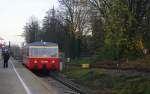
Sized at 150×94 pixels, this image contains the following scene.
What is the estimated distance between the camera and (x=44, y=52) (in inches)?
1677

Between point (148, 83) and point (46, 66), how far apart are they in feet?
72.4

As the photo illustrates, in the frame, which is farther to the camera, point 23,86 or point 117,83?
point 117,83

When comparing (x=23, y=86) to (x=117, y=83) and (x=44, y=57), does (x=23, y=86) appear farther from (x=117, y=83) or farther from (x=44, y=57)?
(x=44, y=57)

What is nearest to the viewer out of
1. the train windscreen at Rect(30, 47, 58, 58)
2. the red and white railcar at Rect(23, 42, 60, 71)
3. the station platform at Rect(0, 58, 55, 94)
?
the station platform at Rect(0, 58, 55, 94)

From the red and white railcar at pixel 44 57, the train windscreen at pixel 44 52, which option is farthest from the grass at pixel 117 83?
the train windscreen at pixel 44 52

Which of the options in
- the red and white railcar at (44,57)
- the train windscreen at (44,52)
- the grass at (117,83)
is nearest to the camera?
the grass at (117,83)

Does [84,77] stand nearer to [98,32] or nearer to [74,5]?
[98,32]

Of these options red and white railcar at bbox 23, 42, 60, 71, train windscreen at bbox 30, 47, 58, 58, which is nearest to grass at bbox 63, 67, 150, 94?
red and white railcar at bbox 23, 42, 60, 71

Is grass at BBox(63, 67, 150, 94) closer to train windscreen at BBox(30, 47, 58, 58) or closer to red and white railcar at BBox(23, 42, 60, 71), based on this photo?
red and white railcar at BBox(23, 42, 60, 71)

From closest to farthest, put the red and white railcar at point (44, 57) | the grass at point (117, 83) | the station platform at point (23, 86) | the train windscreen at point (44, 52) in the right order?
the station platform at point (23, 86), the grass at point (117, 83), the red and white railcar at point (44, 57), the train windscreen at point (44, 52)

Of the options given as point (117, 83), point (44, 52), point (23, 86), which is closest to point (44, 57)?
point (44, 52)

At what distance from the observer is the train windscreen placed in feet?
139

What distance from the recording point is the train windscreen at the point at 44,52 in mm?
42469

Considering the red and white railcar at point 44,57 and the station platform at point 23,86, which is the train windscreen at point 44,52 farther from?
the station platform at point 23,86
